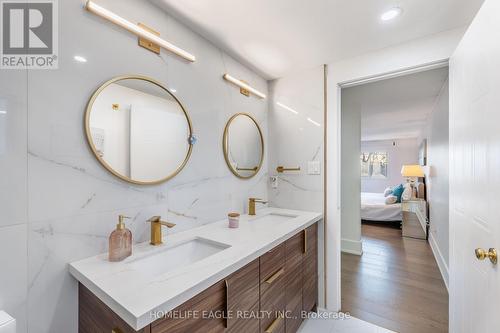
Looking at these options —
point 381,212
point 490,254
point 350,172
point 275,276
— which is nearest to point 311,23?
point 490,254

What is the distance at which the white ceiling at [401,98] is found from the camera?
260cm

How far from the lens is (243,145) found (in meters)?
2.05

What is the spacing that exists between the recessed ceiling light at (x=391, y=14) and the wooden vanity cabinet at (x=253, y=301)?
5.13ft

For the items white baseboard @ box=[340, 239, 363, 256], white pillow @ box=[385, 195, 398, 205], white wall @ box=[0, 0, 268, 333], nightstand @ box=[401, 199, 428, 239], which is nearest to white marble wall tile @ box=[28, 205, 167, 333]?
white wall @ box=[0, 0, 268, 333]

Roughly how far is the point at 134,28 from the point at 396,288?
3159 mm

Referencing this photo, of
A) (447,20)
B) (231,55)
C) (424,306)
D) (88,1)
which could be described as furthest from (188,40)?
(424,306)

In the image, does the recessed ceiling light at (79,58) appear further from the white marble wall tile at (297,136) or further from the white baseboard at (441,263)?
the white baseboard at (441,263)

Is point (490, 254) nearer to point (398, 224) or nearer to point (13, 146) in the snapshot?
point (13, 146)

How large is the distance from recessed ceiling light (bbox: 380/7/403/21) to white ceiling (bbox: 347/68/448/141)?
1.33m

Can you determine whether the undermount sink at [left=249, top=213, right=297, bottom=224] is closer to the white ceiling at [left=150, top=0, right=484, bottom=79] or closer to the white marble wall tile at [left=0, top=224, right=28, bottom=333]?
the white marble wall tile at [left=0, top=224, right=28, bottom=333]

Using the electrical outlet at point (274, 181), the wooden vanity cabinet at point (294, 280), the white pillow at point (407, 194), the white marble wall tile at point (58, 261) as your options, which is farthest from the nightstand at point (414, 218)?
the white marble wall tile at point (58, 261)

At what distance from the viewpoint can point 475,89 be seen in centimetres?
106

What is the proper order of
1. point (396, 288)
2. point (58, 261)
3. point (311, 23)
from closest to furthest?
point (58, 261)
point (311, 23)
point (396, 288)

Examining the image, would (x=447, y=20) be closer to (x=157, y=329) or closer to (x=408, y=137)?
(x=157, y=329)
